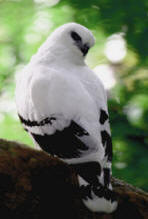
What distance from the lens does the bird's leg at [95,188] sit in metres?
2.31

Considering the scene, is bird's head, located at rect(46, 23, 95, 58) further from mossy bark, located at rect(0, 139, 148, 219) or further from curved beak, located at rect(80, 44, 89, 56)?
mossy bark, located at rect(0, 139, 148, 219)

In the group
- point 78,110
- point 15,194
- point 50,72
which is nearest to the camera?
point 15,194

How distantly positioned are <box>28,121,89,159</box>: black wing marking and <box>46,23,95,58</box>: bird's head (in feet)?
3.15

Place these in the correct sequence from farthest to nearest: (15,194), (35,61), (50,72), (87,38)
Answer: (87,38)
(35,61)
(50,72)
(15,194)

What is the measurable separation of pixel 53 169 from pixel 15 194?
0.30 metres

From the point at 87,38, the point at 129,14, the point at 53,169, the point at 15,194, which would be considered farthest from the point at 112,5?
the point at 15,194

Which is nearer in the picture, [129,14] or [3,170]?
[3,170]

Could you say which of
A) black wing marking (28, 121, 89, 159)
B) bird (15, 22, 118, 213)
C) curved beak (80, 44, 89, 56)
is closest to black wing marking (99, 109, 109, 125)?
bird (15, 22, 118, 213)

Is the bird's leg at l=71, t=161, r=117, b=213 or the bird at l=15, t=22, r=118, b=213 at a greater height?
the bird at l=15, t=22, r=118, b=213

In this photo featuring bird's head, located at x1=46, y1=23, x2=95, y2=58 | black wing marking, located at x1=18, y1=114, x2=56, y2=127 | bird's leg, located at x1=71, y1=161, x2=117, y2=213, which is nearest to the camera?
bird's leg, located at x1=71, y1=161, x2=117, y2=213

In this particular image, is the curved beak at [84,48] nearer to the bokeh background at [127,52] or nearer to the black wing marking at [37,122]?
the bokeh background at [127,52]

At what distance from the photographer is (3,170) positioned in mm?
2395

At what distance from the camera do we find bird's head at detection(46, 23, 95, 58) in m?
3.26

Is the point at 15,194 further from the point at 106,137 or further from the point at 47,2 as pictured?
the point at 47,2
